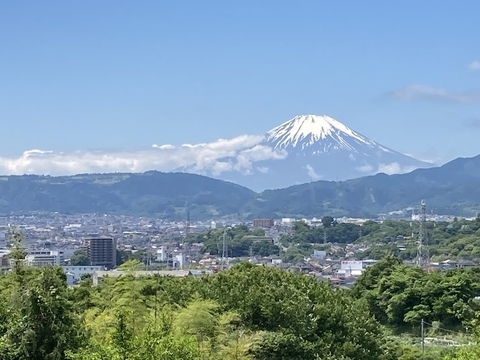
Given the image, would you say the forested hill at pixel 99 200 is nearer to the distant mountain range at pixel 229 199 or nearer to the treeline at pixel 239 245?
the distant mountain range at pixel 229 199

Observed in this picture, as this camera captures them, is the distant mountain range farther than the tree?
Yes

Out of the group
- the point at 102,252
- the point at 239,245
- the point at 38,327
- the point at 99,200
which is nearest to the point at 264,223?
the point at 239,245

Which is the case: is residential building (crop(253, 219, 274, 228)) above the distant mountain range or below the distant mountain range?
below

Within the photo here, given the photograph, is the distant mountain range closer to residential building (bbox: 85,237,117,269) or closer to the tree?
residential building (bbox: 85,237,117,269)

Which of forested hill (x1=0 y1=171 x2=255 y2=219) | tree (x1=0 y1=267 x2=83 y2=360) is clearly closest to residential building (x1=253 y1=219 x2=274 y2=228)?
forested hill (x1=0 y1=171 x2=255 y2=219)

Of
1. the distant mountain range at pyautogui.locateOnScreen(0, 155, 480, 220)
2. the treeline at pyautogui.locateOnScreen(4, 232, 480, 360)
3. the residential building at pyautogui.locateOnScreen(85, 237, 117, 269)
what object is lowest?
the residential building at pyautogui.locateOnScreen(85, 237, 117, 269)

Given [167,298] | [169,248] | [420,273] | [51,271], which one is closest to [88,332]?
[51,271]

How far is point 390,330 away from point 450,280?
219 centimetres

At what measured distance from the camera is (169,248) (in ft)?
288

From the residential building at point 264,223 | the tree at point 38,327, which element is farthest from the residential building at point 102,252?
the tree at point 38,327

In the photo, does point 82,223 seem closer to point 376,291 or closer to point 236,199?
point 236,199

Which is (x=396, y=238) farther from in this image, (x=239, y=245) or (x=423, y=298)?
(x=423, y=298)

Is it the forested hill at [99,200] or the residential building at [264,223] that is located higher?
the forested hill at [99,200]

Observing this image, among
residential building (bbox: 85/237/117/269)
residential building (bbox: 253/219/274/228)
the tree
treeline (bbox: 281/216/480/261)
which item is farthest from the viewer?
residential building (bbox: 253/219/274/228)
